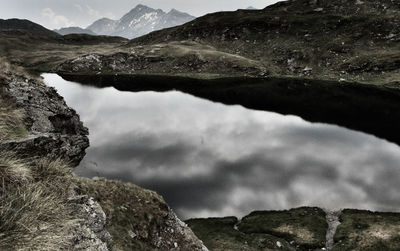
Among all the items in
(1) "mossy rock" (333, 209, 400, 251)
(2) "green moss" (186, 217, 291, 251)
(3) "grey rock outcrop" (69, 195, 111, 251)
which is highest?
(3) "grey rock outcrop" (69, 195, 111, 251)

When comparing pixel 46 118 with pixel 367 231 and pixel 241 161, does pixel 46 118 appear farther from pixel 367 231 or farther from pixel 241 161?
pixel 367 231

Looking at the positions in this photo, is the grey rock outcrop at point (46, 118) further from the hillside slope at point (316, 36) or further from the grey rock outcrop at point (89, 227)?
the hillside slope at point (316, 36)

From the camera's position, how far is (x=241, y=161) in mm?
48938

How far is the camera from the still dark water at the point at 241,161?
125 ft

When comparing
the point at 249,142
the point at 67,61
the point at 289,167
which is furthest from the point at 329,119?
the point at 67,61

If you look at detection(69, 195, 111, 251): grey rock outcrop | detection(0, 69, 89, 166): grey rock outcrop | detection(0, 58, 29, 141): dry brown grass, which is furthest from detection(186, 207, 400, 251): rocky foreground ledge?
detection(0, 58, 29, 141): dry brown grass

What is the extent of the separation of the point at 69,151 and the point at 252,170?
975 inches

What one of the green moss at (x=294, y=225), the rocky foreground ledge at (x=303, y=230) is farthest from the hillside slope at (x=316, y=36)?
the green moss at (x=294, y=225)

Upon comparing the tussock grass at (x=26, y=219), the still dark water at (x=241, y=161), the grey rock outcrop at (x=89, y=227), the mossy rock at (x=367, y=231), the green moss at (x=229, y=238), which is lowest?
the green moss at (x=229, y=238)

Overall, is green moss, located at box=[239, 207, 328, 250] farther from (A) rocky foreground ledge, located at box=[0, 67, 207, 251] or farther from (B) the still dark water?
(A) rocky foreground ledge, located at box=[0, 67, 207, 251]

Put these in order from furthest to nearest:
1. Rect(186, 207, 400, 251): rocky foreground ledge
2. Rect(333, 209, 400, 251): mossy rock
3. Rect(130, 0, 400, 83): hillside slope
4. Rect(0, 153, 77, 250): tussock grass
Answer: Rect(130, 0, 400, 83): hillside slope < Rect(186, 207, 400, 251): rocky foreground ledge < Rect(333, 209, 400, 251): mossy rock < Rect(0, 153, 77, 250): tussock grass

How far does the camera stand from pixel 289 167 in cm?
4669

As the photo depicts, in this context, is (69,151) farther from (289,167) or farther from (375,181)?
(375,181)

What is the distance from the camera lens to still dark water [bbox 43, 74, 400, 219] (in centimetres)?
3822
